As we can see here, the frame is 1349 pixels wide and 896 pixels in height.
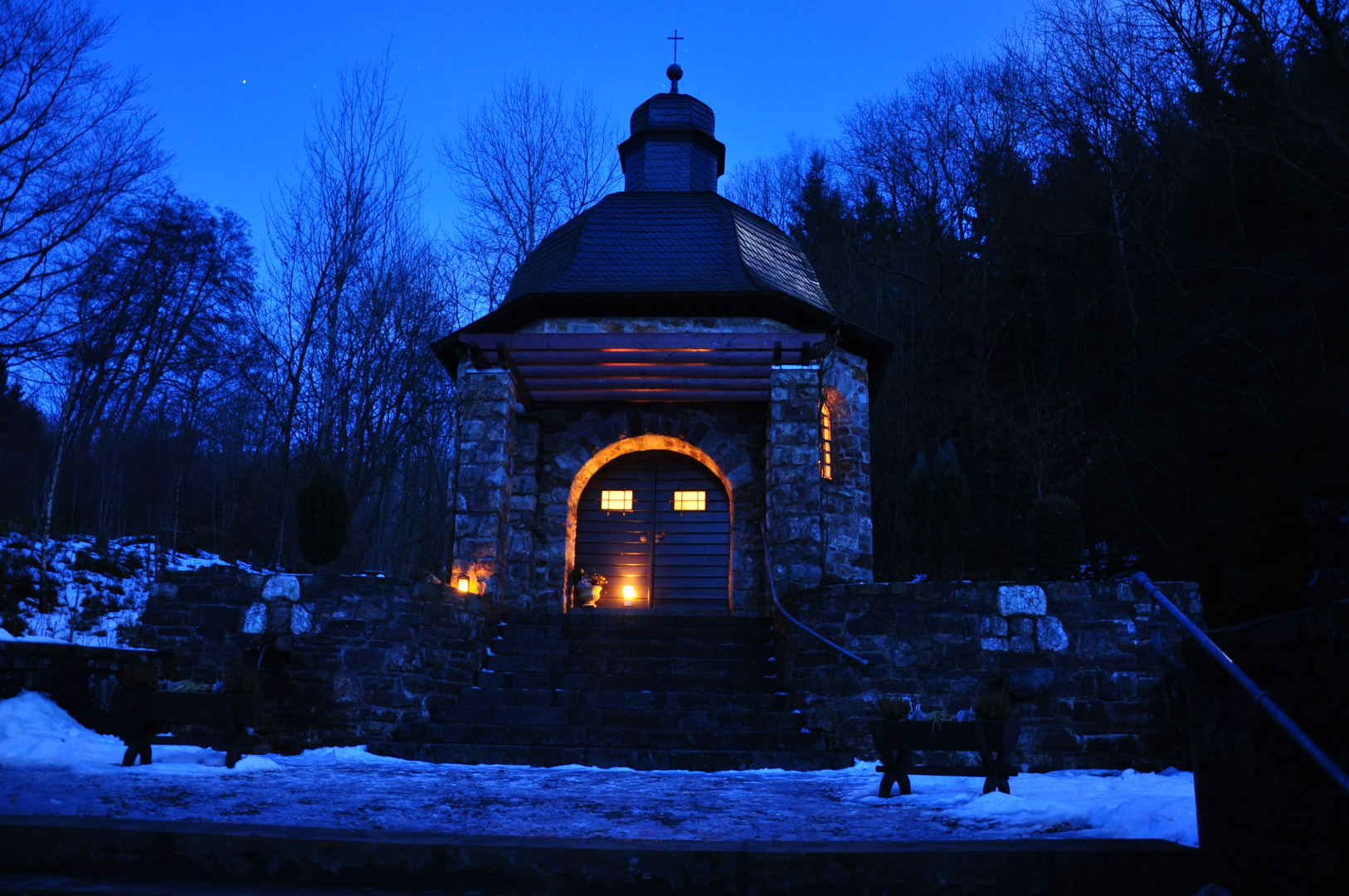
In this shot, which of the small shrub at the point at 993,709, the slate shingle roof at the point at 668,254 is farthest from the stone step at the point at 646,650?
the slate shingle roof at the point at 668,254

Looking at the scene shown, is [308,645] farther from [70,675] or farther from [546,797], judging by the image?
[546,797]

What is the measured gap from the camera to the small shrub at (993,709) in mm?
5684

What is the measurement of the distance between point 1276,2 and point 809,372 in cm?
740

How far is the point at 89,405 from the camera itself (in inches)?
646

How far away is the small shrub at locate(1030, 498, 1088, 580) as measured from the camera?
9.85 meters

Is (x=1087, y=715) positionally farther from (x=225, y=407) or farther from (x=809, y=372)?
(x=225, y=407)

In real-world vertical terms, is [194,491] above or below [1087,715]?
above

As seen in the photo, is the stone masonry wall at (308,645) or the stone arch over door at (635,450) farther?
the stone arch over door at (635,450)

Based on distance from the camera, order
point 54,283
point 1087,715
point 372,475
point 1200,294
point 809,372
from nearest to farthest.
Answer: point 1087,715 → point 809,372 → point 1200,294 → point 54,283 → point 372,475

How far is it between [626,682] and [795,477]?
3.08 m

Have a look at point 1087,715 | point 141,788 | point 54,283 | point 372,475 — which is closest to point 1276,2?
point 1087,715

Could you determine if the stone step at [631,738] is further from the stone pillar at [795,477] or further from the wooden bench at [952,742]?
the stone pillar at [795,477]

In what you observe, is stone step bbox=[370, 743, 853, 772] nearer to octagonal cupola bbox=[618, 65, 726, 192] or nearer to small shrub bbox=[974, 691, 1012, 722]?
small shrub bbox=[974, 691, 1012, 722]

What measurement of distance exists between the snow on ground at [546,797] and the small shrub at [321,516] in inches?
141
